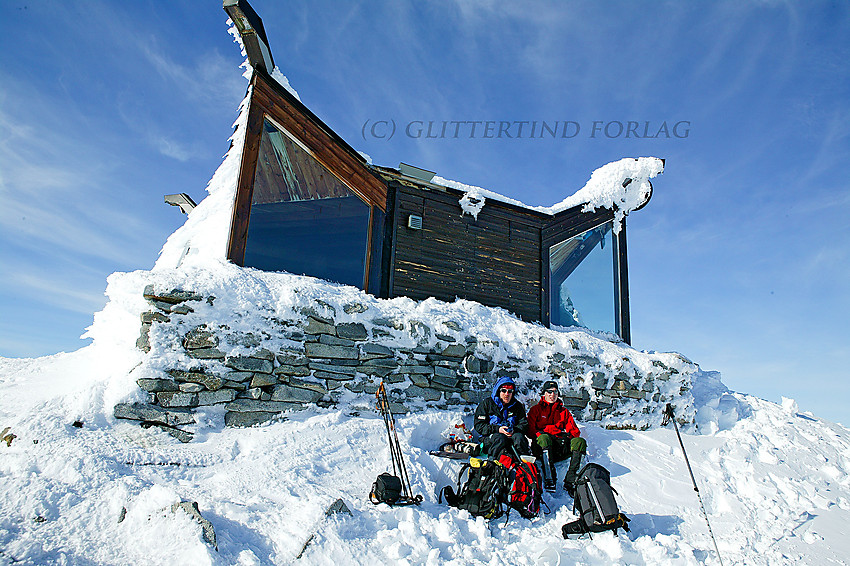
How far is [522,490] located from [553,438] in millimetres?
1248

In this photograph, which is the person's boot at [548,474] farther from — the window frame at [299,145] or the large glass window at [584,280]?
the large glass window at [584,280]

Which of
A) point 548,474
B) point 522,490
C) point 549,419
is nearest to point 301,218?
point 549,419

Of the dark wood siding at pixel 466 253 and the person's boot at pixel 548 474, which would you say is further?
the dark wood siding at pixel 466 253

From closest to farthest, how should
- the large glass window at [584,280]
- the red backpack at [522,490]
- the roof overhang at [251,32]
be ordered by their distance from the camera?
the red backpack at [522,490]
the roof overhang at [251,32]
the large glass window at [584,280]

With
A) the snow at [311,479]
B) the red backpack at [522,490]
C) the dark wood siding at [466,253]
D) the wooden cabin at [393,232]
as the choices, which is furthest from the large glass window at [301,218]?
the red backpack at [522,490]

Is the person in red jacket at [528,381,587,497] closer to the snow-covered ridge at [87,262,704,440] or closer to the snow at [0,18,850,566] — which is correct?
the snow at [0,18,850,566]

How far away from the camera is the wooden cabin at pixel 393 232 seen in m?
6.72

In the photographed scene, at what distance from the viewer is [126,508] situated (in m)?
3.28

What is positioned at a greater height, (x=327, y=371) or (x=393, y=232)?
(x=393, y=232)

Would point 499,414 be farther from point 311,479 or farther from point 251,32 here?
point 251,32

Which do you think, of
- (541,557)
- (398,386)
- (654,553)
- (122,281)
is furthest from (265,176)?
(654,553)

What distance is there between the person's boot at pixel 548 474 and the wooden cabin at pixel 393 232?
3638 millimetres

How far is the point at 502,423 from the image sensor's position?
531cm

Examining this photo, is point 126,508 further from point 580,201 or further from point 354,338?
point 580,201
